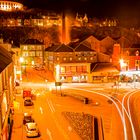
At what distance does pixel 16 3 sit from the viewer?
8350cm

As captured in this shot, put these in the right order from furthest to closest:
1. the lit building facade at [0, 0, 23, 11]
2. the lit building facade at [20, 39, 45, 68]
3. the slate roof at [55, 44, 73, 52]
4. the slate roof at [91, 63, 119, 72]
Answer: the lit building facade at [0, 0, 23, 11]
the lit building facade at [20, 39, 45, 68]
the slate roof at [55, 44, 73, 52]
the slate roof at [91, 63, 119, 72]

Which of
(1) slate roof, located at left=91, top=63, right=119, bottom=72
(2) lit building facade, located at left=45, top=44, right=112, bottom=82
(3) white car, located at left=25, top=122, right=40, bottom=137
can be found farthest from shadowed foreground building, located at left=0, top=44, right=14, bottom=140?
(1) slate roof, located at left=91, top=63, right=119, bottom=72

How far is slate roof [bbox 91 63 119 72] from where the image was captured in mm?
43625

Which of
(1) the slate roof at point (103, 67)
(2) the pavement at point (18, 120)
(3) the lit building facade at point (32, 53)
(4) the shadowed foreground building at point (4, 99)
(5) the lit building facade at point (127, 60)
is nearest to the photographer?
(4) the shadowed foreground building at point (4, 99)

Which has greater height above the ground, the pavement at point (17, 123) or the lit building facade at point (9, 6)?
the lit building facade at point (9, 6)

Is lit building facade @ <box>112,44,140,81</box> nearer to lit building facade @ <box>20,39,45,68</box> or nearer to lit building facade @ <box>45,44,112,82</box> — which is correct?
→ lit building facade @ <box>45,44,112,82</box>

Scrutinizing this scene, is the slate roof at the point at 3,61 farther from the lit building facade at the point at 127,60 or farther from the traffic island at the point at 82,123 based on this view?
the lit building facade at the point at 127,60

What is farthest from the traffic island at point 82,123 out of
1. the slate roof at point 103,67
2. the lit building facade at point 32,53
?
the lit building facade at point 32,53

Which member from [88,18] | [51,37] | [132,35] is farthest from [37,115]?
[88,18]

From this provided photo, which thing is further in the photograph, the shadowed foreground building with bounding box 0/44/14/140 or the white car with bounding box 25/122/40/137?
the white car with bounding box 25/122/40/137

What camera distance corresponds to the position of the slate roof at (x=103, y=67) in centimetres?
4362

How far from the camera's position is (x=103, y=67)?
4422 cm

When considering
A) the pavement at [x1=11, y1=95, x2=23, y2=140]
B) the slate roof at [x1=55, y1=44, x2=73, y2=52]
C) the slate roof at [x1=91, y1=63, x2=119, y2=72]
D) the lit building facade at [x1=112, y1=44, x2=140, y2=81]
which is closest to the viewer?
the pavement at [x1=11, y1=95, x2=23, y2=140]

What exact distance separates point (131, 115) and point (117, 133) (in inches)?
197
